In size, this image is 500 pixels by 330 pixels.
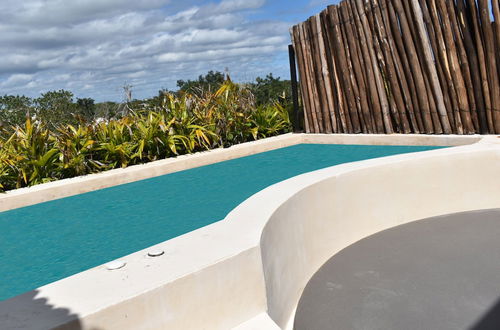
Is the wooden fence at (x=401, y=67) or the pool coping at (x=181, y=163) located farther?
the wooden fence at (x=401, y=67)

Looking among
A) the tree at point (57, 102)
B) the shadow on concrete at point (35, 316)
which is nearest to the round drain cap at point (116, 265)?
the shadow on concrete at point (35, 316)

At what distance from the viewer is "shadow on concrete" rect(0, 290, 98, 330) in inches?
61.9

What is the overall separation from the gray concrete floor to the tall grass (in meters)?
3.55

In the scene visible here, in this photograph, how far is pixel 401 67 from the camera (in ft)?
19.2

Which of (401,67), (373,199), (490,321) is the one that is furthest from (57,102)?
(490,321)

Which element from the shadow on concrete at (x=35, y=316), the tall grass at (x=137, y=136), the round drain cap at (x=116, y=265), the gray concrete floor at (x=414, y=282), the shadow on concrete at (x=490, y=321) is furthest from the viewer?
A: the tall grass at (x=137, y=136)

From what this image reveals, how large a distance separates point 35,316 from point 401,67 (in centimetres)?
556

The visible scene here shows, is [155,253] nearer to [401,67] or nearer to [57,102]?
[401,67]

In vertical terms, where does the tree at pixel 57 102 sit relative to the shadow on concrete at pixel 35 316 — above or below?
above

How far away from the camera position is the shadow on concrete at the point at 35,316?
1571mm

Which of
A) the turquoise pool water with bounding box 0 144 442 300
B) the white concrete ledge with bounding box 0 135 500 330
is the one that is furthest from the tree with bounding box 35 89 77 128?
the white concrete ledge with bounding box 0 135 500 330

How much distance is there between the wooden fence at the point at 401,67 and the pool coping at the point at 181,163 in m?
0.21

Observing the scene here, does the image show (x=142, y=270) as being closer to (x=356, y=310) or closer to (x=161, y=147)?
(x=356, y=310)

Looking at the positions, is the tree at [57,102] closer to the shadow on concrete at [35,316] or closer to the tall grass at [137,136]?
the tall grass at [137,136]
